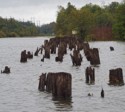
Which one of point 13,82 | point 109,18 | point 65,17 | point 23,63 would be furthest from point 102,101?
point 109,18

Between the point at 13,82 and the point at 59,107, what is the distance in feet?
40.9

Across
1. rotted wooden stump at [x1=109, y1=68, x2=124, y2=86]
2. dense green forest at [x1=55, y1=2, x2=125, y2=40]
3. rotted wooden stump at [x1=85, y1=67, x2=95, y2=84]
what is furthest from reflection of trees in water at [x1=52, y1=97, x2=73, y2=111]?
dense green forest at [x1=55, y1=2, x2=125, y2=40]

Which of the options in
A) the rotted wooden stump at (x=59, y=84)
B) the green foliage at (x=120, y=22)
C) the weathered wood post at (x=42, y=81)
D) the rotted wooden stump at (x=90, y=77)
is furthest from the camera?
the green foliage at (x=120, y=22)

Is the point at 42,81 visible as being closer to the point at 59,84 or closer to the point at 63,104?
the point at 59,84

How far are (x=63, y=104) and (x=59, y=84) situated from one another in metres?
1.16

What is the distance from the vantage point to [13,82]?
36156mm

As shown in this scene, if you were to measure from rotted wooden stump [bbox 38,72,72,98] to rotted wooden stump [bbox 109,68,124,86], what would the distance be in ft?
16.4

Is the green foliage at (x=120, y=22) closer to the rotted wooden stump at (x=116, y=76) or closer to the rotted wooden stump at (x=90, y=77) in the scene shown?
the rotted wooden stump at (x=90, y=77)

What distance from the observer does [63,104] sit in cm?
2491

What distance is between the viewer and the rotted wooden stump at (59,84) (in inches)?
991

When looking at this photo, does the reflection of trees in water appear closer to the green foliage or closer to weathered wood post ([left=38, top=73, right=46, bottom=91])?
weathered wood post ([left=38, top=73, right=46, bottom=91])

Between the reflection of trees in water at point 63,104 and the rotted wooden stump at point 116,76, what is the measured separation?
553 centimetres

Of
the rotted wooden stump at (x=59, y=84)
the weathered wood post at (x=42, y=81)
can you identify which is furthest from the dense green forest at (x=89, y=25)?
the rotted wooden stump at (x=59, y=84)

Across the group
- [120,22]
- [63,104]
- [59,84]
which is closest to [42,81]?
[59,84]
